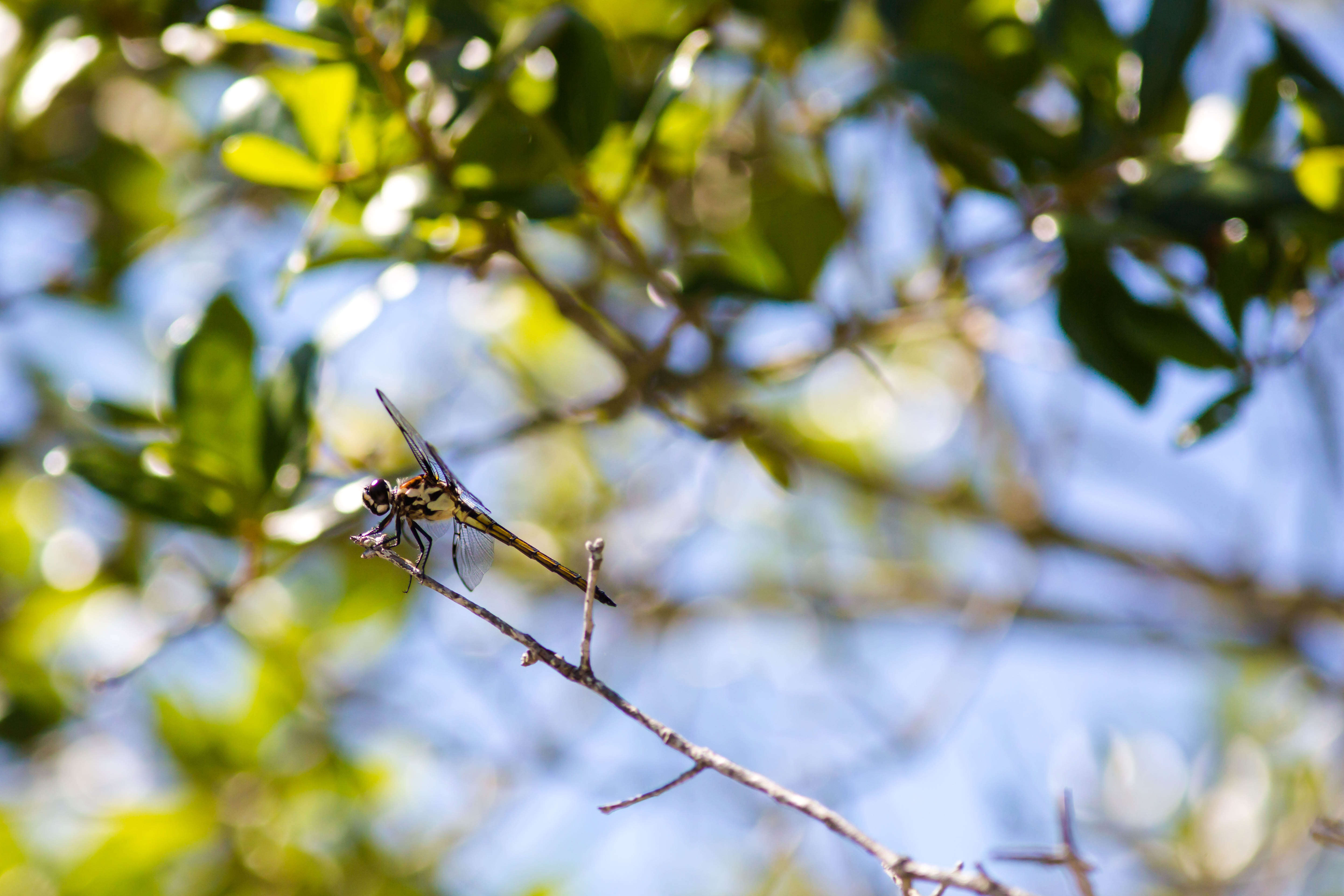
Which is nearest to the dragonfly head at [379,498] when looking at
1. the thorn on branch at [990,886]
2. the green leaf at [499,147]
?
the green leaf at [499,147]

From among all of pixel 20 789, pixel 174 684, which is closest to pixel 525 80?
pixel 174 684

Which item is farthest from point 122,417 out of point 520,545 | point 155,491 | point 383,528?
point 520,545

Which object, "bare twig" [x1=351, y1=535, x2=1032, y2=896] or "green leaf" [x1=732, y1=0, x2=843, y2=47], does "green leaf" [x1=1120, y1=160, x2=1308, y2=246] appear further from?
"bare twig" [x1=351, y1=535, x2=1032, y2=896]

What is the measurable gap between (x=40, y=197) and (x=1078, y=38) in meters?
1.82

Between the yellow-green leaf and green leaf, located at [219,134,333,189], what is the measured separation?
104cm

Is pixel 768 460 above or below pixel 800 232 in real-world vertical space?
below

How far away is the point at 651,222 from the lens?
8.13ft

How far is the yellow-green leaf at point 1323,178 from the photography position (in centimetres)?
112

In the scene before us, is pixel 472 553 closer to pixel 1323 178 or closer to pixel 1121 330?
pixel 1121 330

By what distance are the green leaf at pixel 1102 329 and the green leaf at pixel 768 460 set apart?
37 centimetres

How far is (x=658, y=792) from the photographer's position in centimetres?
82

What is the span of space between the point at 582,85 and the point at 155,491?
0.64 meters

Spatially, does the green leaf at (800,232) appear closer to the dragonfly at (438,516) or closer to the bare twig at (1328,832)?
the dragonfly at (438,516)

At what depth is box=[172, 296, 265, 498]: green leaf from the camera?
1.19 meters
